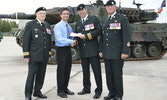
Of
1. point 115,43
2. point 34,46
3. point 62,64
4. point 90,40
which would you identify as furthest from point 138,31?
point 34,46

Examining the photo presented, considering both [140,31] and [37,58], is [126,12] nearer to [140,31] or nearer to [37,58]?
[140,31]

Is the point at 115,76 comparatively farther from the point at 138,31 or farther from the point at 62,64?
the point at 138,31

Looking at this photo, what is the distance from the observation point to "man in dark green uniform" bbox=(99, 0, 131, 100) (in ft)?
13.5

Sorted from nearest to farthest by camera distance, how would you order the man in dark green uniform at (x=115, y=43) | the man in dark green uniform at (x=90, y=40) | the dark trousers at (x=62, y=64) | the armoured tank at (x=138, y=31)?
the man in dark green uniform at (x=115, y=43), the man in dark green uniform at (x=90, y=40), the dark trousers at (x=62, y=64), the armoured tank at (x=138, y=31)

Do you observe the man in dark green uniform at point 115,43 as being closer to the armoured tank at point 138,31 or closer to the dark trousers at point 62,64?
the dark trousers at point 62,64

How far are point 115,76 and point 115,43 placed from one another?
69 centimetres

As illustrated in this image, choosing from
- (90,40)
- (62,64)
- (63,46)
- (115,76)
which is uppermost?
(90,40)

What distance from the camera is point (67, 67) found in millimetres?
4852

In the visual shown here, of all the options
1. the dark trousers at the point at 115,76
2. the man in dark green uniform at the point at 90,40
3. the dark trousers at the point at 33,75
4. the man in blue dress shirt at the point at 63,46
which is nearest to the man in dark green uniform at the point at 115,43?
the dark trousers at the point at 115,76

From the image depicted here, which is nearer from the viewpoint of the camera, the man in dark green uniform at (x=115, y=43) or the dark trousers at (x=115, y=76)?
the man in dark green uniform at (x=115, y=43)

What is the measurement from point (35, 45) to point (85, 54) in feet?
3.76

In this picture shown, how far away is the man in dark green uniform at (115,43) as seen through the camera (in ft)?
13.5

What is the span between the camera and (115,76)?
431 cm

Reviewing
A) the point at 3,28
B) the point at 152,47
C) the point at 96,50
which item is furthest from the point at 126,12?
the point at 3,28
